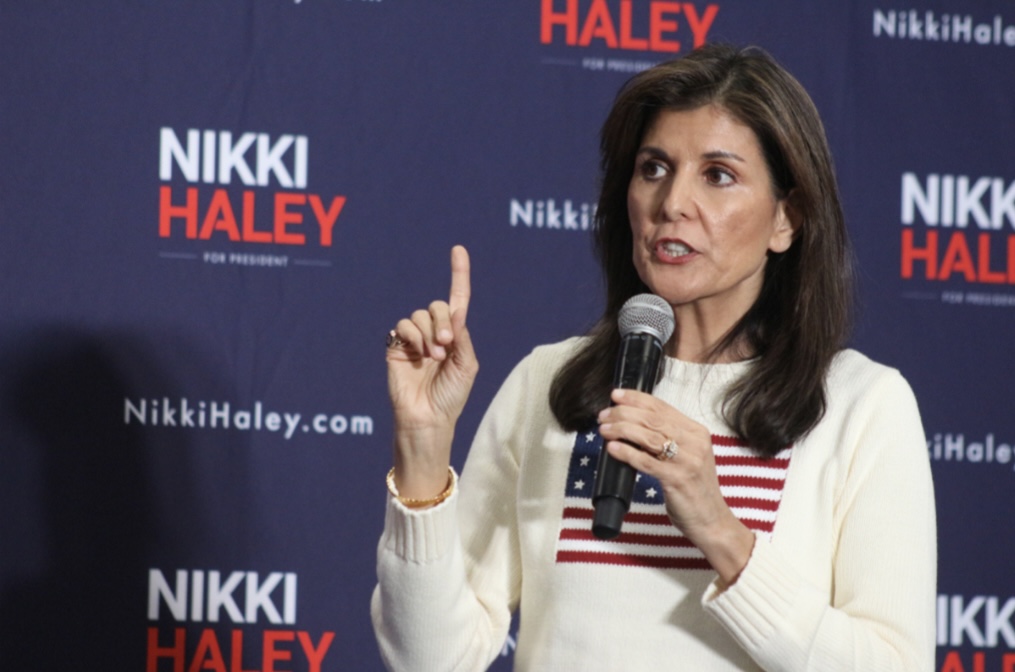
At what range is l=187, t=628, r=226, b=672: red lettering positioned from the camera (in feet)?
8.07

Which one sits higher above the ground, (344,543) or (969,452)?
(969,452)

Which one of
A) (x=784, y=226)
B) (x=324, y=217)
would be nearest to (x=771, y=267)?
(x=784, y=226)

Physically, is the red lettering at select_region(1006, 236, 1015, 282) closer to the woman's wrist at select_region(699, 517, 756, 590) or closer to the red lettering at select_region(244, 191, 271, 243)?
the red lettering at select_region(244, 191, 271, 243)

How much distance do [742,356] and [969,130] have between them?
57.0 inches

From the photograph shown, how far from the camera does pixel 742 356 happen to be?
5.23 feet

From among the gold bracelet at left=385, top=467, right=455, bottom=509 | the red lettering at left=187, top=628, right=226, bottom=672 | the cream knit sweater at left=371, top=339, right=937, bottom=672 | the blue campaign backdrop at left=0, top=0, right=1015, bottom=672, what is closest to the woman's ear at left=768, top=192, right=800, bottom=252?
the cream knit sweater at left=371, top=339, right=937, bottom=672

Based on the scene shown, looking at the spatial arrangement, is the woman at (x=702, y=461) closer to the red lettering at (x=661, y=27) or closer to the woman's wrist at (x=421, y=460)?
the woman's wrist at (x=421, y=460)

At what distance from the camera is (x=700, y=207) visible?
4.93 ft

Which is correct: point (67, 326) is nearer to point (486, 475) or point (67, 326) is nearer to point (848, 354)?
point (486, 475)

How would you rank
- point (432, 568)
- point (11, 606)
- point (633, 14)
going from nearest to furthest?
point (432, 568), point (11, 606), point (633, 14)

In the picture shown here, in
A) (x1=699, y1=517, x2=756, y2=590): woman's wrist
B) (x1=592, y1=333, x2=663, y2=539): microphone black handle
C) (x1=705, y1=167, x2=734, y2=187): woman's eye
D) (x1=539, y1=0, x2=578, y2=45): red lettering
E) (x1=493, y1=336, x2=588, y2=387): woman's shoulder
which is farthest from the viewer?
(x1=539, y1=0, x2=578, y2=45): red lettering

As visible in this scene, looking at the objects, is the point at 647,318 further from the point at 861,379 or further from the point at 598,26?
the point at 598,26

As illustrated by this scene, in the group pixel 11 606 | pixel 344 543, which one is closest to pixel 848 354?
pixel 344 543

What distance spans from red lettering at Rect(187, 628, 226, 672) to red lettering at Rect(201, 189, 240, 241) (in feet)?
2.46
